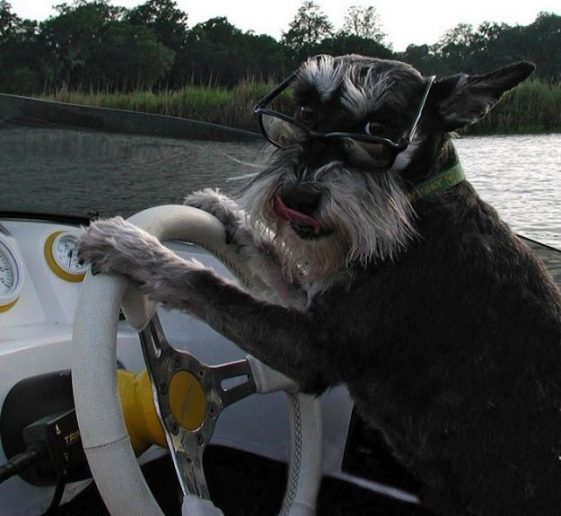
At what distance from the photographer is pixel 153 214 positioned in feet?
6.92

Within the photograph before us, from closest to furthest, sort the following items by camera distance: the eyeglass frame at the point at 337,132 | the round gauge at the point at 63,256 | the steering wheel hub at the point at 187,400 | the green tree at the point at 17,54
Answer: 1. the eyeglass frame at the point at 337,132
2. the steering wheel hub at the point at 187,400
3. the round gauge at the point at 63,256
4. the green tree at the point at 17,54

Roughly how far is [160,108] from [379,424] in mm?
1876

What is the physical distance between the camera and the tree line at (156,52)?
3.27m

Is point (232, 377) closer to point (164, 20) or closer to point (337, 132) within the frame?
point (337, 132)

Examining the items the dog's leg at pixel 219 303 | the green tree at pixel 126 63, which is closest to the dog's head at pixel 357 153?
the dog's leg at pixel 219 303

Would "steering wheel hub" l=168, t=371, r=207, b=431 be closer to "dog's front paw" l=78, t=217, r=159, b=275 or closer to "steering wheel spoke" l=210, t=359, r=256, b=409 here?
"steering wheel spoke" l=210, t=359, r=256, b=409

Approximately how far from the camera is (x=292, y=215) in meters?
2.03

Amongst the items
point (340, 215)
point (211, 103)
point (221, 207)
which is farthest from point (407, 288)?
point (211, 103)

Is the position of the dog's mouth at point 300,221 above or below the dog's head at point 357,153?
below

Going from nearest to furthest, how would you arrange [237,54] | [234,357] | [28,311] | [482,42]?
[28,311]
[234,357]
[237,54]
[482,42]

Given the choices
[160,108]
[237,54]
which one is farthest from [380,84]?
[237,54]

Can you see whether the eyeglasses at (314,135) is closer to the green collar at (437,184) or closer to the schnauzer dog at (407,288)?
the schnauzer dog at (407,288)

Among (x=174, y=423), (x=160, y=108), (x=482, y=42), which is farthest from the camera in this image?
(x=482, y=42)

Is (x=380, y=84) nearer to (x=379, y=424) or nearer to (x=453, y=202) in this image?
(x=453, y=202)
